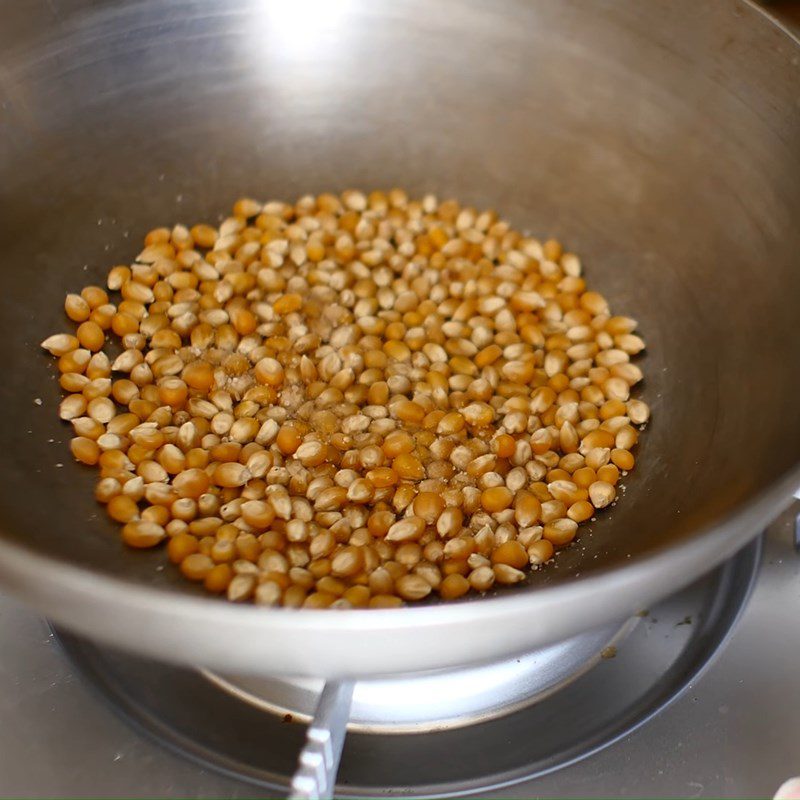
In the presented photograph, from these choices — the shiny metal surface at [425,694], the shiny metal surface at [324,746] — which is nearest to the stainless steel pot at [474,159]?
the shiny metal surface at [425,694]

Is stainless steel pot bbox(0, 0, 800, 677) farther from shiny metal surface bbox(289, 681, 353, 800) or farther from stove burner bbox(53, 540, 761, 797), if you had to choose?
shiny metal surface bbox(289, 681, 353, 800)

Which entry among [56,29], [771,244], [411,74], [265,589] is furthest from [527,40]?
[265,589]

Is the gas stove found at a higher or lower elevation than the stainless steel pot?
lower

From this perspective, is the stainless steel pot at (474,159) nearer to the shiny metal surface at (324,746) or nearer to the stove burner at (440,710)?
the stove burner at (440,710)

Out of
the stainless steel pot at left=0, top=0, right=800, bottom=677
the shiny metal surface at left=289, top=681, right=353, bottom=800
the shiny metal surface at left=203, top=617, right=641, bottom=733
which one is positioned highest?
the stainless steel pot at left=0, top=0, right=800, bottom=677

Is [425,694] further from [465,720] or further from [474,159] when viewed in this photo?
[474,159]

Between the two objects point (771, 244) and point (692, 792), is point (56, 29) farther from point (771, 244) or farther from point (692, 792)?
point (692, 792)

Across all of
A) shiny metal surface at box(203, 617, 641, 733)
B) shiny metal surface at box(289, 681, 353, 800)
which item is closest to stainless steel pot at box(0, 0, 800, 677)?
shiny metal surface at box(203, 617, 641, 733)

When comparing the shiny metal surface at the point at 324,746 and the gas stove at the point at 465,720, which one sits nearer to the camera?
the shiny metal surface at the point at 324,746
